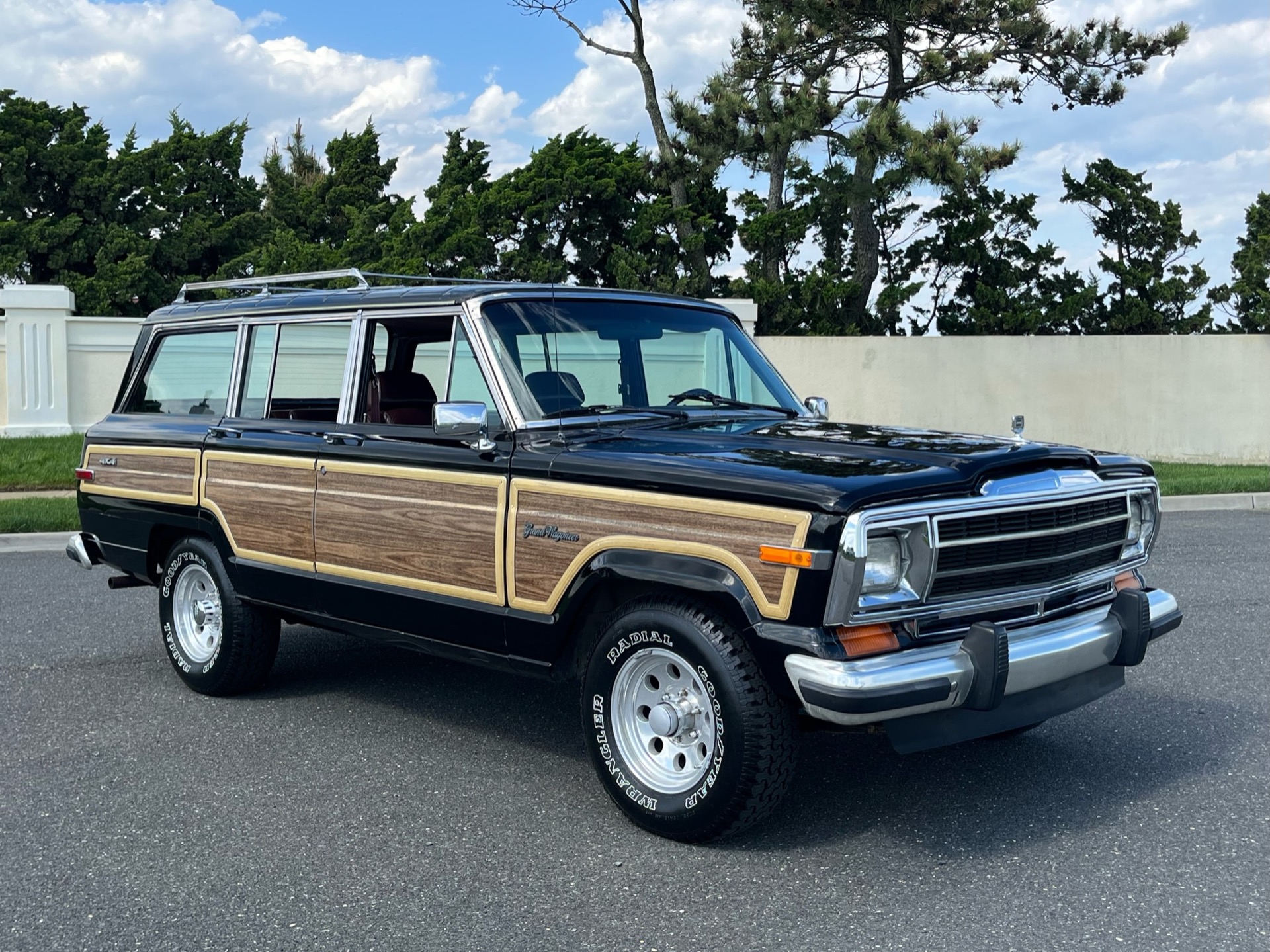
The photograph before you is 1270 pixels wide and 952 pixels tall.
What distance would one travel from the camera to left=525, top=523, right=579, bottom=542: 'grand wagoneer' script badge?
4.66 metres

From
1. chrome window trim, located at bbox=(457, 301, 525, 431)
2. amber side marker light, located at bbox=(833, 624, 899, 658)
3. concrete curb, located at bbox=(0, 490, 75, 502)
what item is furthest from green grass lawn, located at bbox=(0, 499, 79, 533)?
amber side marker light, located at bbox=(833, 624, 899, 658)

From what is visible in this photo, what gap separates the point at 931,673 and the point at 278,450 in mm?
3304

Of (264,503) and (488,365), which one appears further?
(264,503)

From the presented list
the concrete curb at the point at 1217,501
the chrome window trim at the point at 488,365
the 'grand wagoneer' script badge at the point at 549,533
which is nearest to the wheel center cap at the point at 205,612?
the chrome window trim at the point at 488,365

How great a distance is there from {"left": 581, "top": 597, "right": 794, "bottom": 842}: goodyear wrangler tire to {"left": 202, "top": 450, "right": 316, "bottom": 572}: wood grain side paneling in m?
1.82

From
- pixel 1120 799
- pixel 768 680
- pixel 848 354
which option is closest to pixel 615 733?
pixel 768 680

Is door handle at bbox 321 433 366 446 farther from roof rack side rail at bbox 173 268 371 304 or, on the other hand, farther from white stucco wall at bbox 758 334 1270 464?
white stucco wall at bbox 758 334 1270 464

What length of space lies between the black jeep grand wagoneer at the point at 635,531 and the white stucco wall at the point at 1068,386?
49.3 ft

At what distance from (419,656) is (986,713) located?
3750 millimetres

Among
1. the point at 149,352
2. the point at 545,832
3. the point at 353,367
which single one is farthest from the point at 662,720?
the point at 149,352

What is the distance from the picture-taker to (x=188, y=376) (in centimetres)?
691

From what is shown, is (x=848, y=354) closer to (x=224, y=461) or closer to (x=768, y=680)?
(x=224, y=461)

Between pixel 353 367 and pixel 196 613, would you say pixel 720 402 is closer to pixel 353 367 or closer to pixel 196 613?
pixel 353 367

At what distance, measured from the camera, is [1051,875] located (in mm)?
4141
